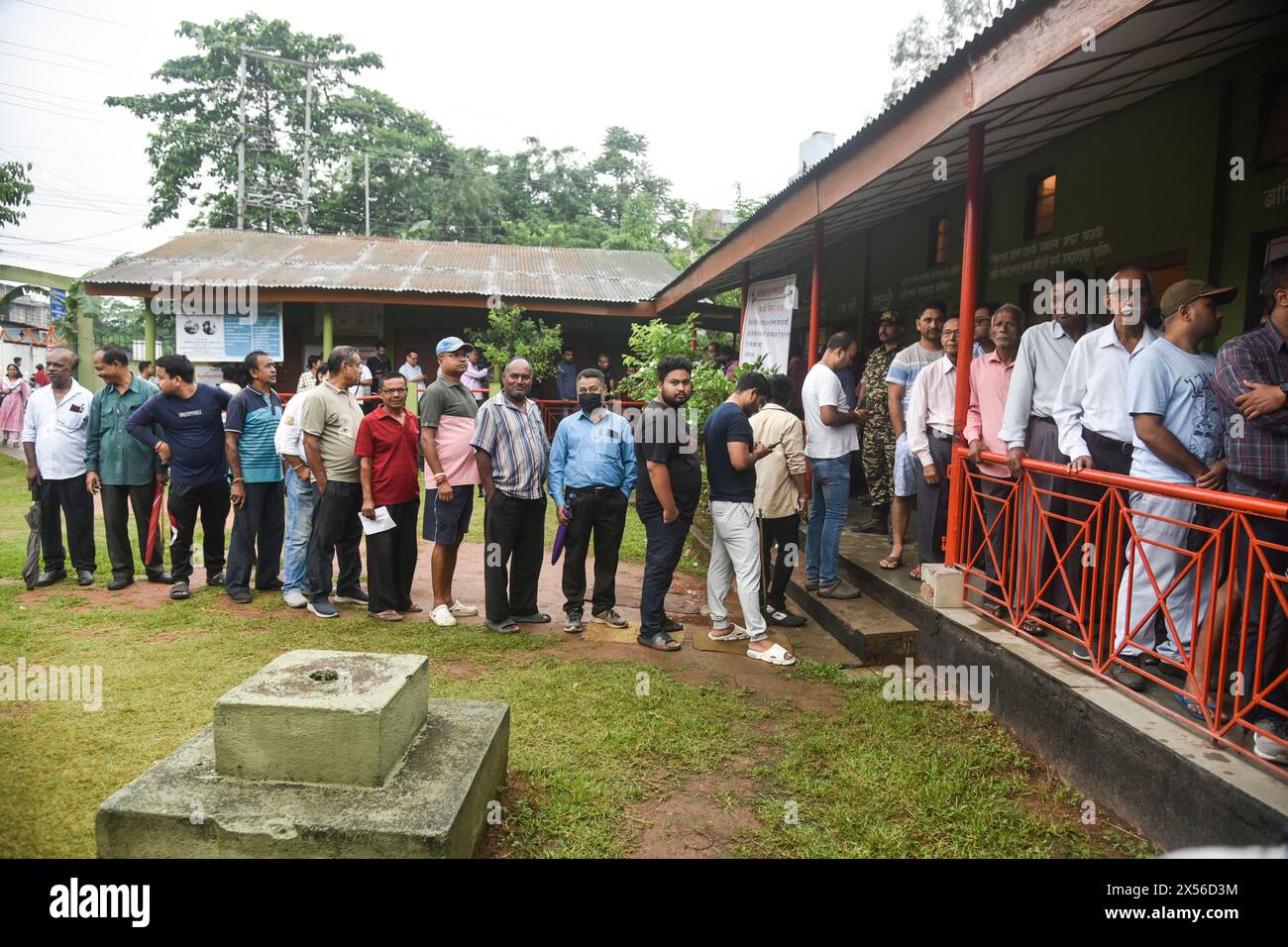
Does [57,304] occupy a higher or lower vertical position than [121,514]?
higher

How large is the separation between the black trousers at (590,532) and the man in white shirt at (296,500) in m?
2.02

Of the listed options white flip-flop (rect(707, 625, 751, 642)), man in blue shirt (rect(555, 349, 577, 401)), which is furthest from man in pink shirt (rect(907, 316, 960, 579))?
man in blue shirt (rect(555, 349, 577, 401))

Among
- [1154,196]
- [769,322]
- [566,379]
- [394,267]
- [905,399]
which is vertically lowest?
[905,399]

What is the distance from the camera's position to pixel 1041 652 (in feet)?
13.5

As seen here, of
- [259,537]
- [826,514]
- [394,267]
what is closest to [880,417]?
[826,514]

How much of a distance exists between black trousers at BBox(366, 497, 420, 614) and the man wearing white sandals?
2.26 meters

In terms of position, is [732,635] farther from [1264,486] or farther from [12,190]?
[12,190]

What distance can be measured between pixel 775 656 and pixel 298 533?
3.76 m

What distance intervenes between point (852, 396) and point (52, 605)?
743 centimetres

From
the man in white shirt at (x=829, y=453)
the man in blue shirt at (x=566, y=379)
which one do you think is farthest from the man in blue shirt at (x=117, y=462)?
the man in blue shirt at (x=566, y=379)

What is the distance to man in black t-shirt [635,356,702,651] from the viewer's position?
5.40 metres

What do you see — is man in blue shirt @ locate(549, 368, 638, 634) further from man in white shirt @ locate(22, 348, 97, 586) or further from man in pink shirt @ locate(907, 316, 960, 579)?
man in white shirt @ locate(22, 348, 97, 586)

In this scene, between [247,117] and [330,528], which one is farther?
[247,117]

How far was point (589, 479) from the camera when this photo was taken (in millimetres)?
5824
